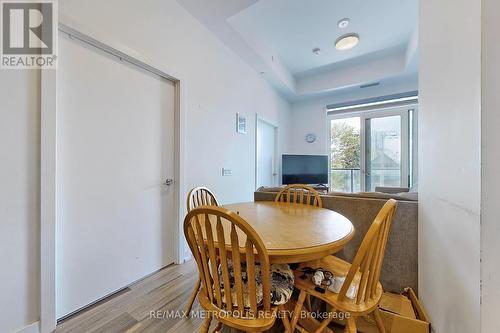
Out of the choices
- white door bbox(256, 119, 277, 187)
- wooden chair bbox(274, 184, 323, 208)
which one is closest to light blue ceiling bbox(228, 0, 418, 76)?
white door bbox(256, 119, 277, 187)

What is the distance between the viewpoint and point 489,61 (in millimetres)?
692

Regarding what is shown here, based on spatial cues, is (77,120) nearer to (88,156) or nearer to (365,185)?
(88,156)

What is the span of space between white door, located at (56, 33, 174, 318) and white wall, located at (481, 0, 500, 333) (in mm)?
2166

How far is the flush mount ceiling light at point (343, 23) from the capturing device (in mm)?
2697

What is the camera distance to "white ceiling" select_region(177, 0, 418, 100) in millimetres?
2438

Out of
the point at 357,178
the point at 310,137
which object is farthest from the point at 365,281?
the point at 310,137

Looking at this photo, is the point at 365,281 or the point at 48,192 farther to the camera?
the point at 48,192

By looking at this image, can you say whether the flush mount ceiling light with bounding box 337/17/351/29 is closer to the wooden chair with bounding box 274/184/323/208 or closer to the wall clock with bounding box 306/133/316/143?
the wooden chair with bounding box 274/184/323/208

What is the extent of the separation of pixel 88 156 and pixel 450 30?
2305mm

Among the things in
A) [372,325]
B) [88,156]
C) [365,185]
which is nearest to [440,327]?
[372,325]

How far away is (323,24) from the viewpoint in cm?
279

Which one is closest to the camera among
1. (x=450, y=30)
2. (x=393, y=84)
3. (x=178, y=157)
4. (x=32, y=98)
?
(x=450, y=30)

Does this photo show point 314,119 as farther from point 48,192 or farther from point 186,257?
point 48,192

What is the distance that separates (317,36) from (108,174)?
3239 millimetres
